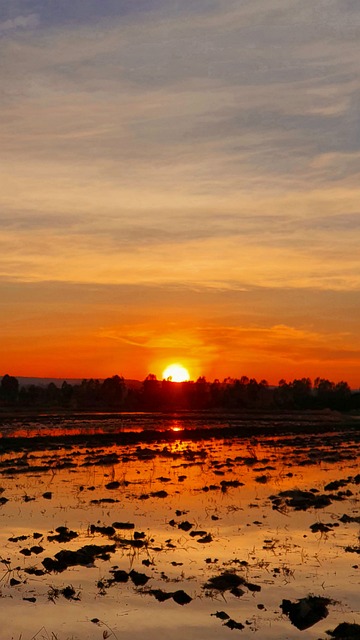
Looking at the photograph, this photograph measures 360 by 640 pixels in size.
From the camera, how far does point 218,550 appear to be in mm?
17219

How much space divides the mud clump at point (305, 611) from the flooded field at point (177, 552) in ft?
0.10

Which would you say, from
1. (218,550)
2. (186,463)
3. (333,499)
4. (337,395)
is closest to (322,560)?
(218,550)

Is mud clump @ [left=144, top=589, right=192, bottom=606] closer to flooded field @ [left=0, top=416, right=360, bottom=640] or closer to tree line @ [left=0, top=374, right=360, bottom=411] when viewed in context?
flooded field @ [left=0, top=416, right=360, bottom=640]

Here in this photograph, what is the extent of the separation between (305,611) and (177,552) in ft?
16.9

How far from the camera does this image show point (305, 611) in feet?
40.5

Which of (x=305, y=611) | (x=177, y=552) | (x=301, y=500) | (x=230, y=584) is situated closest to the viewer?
(x=305, y=611)

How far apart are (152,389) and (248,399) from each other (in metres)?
25.0

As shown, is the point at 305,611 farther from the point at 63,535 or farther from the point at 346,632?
the point at 63,535

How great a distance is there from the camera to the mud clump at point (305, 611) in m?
12.2

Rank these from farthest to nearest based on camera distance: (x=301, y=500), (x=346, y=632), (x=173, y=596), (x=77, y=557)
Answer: (x=301, y=500), (x=77, y=557), (x=173, y=596), (x=346, y=632)

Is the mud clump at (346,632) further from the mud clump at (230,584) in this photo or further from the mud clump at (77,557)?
the mud clump at (77,557)

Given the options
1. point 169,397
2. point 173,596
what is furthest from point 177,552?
point 169,397

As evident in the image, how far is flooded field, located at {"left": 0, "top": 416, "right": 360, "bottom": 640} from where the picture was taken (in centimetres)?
1224

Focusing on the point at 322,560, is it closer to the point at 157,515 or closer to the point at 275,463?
the point at 157,515
